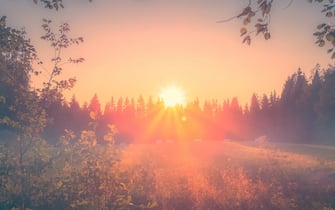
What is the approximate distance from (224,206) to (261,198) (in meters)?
2.36

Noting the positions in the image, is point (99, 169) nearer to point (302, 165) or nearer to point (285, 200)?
point (285, 200)

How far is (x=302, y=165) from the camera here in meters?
27.6

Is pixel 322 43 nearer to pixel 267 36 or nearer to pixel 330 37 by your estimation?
pixel 330 37

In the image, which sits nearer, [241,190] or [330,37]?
[330,37]

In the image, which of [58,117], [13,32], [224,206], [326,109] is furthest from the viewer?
[58,117]

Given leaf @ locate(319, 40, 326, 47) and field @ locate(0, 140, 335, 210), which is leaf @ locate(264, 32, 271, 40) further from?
field @ locate(0, 140, 335, 210)

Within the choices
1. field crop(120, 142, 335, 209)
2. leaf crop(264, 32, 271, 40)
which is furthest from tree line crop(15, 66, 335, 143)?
leaf crop(264, 32, 271, 40)

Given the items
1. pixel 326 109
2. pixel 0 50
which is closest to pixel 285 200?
pixel 0 50

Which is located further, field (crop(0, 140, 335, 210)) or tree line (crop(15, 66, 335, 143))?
tree line (crop(15, 66, 335, 143))

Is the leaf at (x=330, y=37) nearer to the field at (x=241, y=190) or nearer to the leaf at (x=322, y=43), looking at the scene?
the leaf at (x=322, y=43)

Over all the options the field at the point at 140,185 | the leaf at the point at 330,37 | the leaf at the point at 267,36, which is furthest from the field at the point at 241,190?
the leaf at the point at 330,37

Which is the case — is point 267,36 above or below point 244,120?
below

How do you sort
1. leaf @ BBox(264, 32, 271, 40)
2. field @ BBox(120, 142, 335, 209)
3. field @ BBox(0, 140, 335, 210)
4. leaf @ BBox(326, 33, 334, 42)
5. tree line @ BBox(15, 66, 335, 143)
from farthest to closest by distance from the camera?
1. tree line @ BBox(15, 66, 335, 143)
2. field @ BBox(120, 142, 335, 209)
3. field @ BBox(0, 140, 335, 210)
4. leaf @ BBox(264, 32, 271, 40)
5. leaf @ BBox(326, 33, 334, 42)

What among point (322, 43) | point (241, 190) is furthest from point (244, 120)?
point (322, 43)
